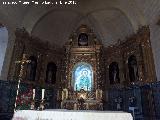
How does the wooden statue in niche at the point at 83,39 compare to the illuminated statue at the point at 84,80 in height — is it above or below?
above

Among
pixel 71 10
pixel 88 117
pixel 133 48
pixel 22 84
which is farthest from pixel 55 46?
pixel 88 117

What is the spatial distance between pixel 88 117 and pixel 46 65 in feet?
31.2

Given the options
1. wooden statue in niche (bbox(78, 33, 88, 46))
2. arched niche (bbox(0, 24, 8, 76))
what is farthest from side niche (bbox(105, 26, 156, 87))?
arched niche (bbox(0, 24, 8, 76))

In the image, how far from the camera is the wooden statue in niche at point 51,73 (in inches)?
487

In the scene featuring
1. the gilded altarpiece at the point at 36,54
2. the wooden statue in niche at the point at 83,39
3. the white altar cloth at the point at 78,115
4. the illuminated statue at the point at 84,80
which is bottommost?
the white altar cloth at the point at 78,115

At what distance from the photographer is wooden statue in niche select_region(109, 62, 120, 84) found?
476 inches

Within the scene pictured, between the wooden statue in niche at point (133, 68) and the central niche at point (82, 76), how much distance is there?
281 centimetres

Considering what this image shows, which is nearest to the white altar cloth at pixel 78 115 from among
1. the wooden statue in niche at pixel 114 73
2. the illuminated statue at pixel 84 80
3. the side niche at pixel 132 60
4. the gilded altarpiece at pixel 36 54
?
the side niche at pixel 132 60

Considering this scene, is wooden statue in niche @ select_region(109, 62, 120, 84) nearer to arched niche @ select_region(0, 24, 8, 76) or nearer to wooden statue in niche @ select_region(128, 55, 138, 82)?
wooden statue in niche @ select_region(128, 55, 138, 82)

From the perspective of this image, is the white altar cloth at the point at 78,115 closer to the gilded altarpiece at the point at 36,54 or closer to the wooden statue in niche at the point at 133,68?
the gilded altarpiece at the point at 36,54

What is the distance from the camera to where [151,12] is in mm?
9555

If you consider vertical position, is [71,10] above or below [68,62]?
above

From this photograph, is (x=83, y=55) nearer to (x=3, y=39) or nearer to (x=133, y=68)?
(x=133, y=68)

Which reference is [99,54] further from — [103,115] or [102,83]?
[103,115]
